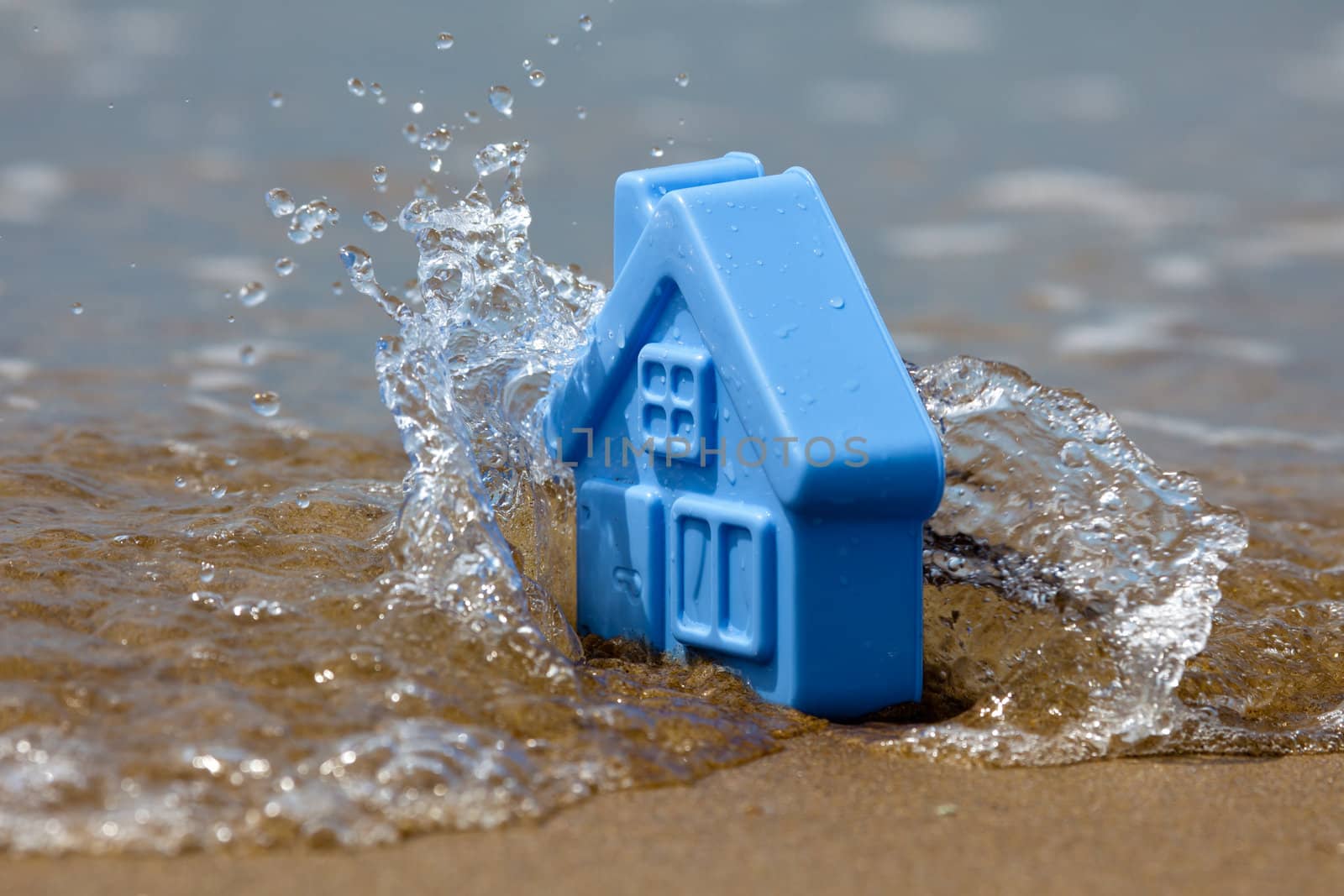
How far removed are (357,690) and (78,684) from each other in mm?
367

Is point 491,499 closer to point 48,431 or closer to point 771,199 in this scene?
point 771,199

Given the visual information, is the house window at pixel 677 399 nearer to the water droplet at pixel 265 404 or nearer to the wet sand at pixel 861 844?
the wet sand at pixel 861 844

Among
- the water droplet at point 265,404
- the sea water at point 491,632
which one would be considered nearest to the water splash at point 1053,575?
the sea water at point 491,632

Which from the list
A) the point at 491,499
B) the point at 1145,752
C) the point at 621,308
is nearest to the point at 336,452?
the point at 491,499

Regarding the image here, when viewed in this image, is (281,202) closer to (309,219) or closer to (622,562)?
(309,219)

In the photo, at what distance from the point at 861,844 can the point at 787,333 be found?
75cm

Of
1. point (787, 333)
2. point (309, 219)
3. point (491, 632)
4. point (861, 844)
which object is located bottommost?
point (861, 844)

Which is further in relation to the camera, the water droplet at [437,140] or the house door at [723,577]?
the water droplet at [437,140]

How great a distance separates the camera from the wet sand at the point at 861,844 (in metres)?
1.61

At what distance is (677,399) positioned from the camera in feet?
7.43

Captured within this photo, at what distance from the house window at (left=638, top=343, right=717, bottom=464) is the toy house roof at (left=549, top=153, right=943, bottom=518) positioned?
3cm

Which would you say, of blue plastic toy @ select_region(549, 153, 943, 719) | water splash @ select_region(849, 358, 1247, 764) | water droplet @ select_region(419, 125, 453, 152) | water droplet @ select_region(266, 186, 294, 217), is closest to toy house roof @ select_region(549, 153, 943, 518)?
blue plastic toy @ select_region(549, 153, 943, 719)

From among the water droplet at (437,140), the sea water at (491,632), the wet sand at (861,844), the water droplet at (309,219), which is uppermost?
the water droplet at (437,140)

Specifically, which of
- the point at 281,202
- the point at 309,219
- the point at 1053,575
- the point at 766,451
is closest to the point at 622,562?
the point at 766,451
